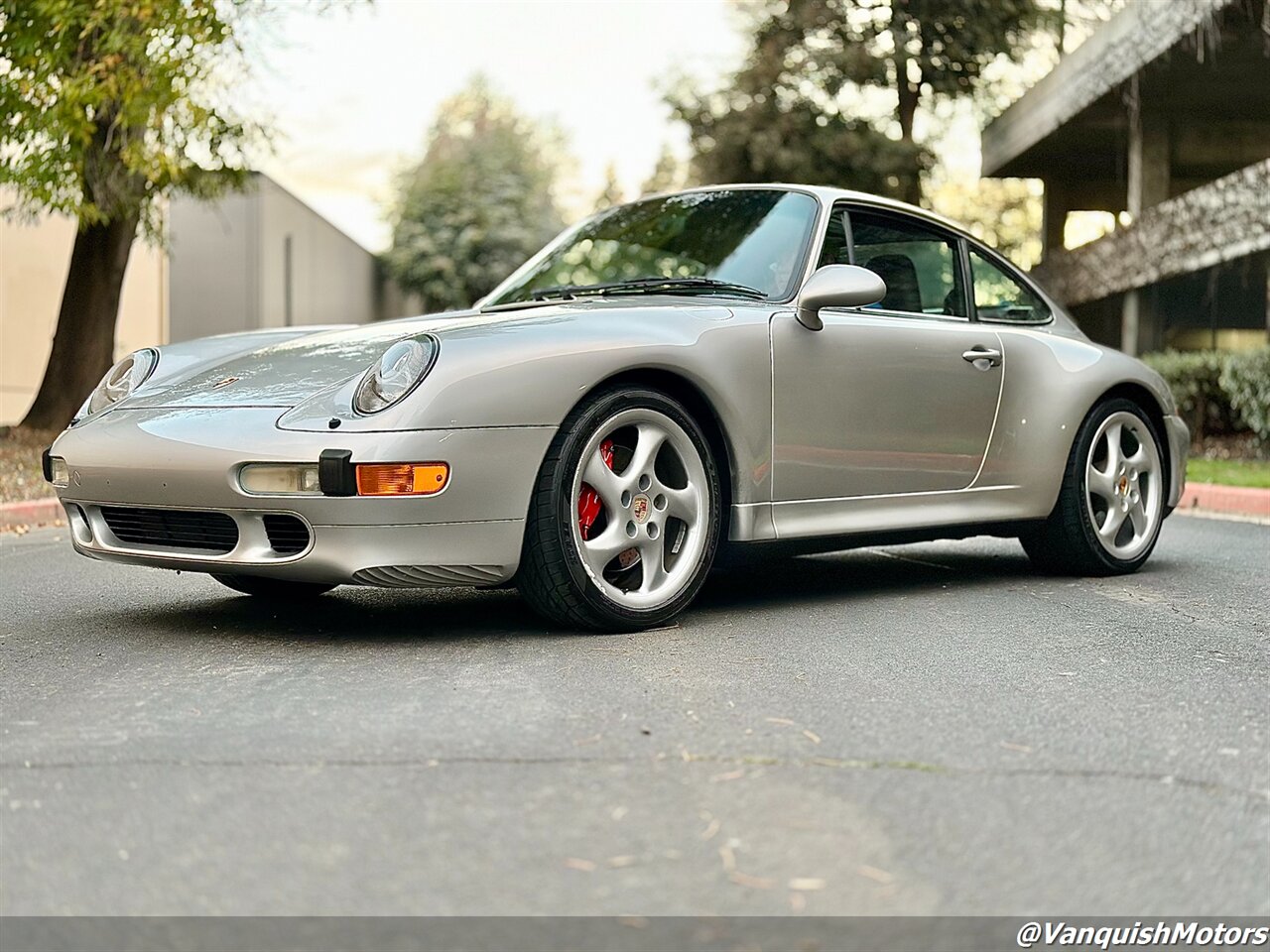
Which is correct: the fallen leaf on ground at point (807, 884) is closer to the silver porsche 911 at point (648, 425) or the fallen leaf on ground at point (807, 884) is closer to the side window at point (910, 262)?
the silver porsche 911 at point (648, 425)

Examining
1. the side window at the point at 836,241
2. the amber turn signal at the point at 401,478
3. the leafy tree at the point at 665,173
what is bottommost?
the amber turn signal at the point at 401,478

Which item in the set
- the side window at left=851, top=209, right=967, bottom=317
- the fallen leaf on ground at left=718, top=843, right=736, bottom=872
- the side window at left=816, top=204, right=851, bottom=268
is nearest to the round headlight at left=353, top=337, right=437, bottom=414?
the side window at left=816, top=204, right=851, bottom=268

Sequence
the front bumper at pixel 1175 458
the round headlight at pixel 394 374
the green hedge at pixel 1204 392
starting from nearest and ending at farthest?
the round headlight at pixel 394 374
the front bumper at pixel 1175 458
the green hedge at pixel 1204 392

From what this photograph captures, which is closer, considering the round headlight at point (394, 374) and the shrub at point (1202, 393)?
the round headlight at point (394, 374)

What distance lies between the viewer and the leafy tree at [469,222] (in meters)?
47.8

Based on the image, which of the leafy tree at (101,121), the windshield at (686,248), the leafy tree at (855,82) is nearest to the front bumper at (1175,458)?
the windshield at (686,248)

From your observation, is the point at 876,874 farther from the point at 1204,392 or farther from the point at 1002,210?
the point at 1002,210

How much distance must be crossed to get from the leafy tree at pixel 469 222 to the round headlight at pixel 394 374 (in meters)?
42.2

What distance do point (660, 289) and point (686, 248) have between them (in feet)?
1.13

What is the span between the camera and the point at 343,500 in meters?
4.16

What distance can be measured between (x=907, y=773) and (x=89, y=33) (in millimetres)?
10976

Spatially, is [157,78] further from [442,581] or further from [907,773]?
[907,773]

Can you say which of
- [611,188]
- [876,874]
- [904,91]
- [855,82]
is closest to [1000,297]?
[876,874]

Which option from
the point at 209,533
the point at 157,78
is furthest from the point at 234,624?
the point at 157,78
